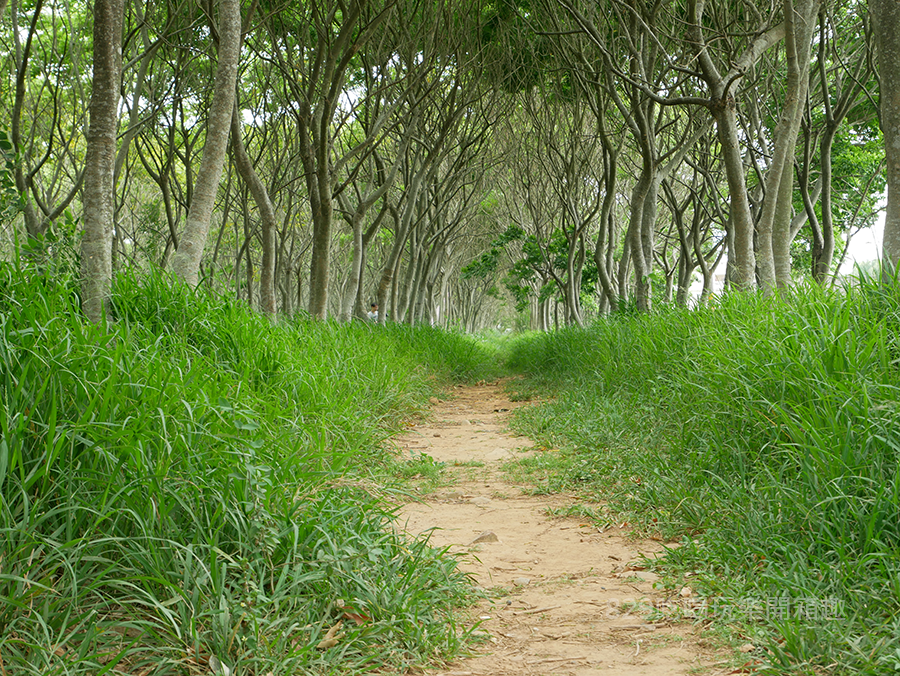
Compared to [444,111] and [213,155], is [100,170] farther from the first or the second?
[444,111]

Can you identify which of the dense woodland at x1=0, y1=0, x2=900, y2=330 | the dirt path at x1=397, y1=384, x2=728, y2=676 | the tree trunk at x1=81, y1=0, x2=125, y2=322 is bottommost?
the dirt path at x1=397, y1=384, x2=728, y2=676

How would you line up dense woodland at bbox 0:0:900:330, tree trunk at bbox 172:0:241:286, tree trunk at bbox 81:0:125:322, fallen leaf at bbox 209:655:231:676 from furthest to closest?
dense woodland at bbox 0:0:900:330
tree trunk at bbox 172:0:241:286
tree trunk at bbox 81:0:125:322
fallen leaf at bbox 209:655:231:676

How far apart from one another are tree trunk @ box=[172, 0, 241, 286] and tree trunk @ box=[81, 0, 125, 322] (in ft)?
3.46

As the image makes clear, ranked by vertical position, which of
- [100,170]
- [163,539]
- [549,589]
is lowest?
[549,589]

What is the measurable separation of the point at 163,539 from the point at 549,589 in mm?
1616

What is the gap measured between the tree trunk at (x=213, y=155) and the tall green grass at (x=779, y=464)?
3.00 metres

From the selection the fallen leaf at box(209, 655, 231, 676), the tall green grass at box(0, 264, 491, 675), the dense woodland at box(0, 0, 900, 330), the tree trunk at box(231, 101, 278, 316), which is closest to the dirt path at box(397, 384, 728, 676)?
the tall green grass at box(0, 264, 491, 675)

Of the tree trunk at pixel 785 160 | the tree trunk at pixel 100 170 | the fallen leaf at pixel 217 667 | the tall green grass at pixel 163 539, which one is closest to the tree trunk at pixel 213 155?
the tree trunk at pixel 100 170

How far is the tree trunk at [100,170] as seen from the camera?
152 inches

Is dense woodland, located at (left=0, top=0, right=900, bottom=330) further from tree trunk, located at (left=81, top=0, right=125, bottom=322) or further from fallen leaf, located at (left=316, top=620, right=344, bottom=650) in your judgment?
fallen leaf, located at (left=316, top=620, right=344, bottom=650)

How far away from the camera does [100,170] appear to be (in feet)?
13.1

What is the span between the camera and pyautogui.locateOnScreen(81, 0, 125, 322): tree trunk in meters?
3.86

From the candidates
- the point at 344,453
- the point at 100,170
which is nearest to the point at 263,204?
the point at 100,170

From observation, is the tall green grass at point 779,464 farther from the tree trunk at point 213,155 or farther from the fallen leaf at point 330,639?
the tree trunk at point 213,155
